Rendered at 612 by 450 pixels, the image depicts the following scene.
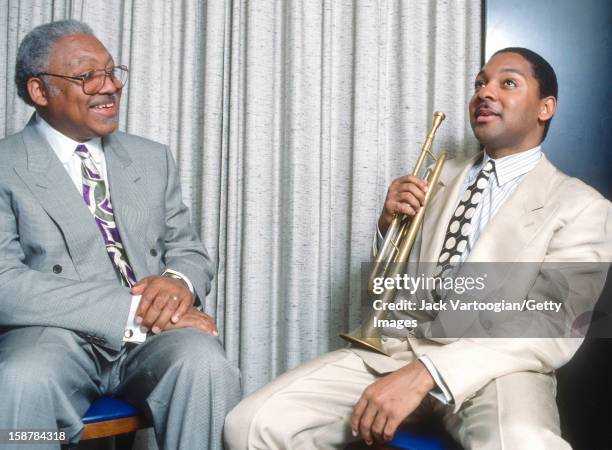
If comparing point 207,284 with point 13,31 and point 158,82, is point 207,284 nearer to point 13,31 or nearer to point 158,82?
point 158,82

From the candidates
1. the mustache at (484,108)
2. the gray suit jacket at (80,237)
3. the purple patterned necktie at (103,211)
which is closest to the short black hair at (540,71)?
the mustache at (484,108)

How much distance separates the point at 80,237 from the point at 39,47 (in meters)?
0.59

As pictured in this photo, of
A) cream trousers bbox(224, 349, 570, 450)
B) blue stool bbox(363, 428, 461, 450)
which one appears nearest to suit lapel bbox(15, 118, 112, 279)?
cream trousers bbox(224, 349, 570, 450)

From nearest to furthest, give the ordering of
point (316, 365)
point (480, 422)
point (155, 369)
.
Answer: point (480, 422), point (155, 369), point (316, 365)

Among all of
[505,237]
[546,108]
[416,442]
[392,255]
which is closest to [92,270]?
[392,255]

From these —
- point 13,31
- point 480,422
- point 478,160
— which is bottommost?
point 480,422

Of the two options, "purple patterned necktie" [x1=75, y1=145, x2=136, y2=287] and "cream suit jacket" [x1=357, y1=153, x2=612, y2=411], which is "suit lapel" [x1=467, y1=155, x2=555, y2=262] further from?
"purple patterned necktie" [x1=75, y1=145, x2=136, y2=287]

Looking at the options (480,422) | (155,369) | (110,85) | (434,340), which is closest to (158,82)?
(110,85)

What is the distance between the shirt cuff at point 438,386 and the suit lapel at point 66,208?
2.96ft

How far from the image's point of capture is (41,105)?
1841 mm

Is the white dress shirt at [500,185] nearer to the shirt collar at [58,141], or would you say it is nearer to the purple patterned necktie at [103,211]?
the purple patterned necktie at [103,211]

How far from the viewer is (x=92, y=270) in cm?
169

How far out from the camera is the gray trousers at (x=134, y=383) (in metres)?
1.39

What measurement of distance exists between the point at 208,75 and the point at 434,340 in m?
1.31
